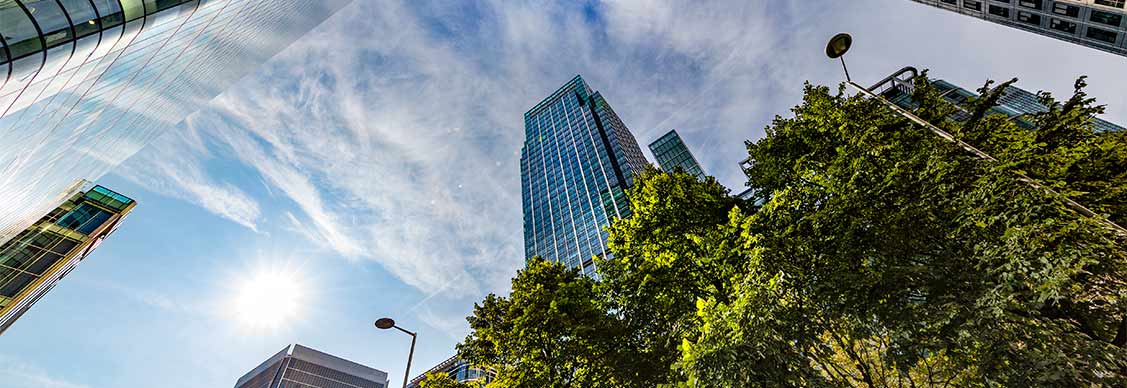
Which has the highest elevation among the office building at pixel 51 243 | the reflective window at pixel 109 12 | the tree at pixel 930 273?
the office building at pixel 51 243

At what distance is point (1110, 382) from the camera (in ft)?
19.4

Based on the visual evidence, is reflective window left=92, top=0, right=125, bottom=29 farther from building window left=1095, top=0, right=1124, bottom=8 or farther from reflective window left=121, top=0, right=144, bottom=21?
building window left=1095, top=0, right=1124, bottom=8

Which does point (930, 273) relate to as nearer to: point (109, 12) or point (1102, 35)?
point (109, 12)

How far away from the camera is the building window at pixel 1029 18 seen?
52.2 meters

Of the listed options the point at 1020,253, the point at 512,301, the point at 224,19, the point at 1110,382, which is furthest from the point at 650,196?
the point at 224,19

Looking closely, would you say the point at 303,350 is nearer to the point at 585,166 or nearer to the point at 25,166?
the point at 585,166

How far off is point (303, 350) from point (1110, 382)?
143277mm

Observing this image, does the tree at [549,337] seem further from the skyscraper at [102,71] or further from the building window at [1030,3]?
the building window at [1030,3]

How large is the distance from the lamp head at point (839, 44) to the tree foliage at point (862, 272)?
149 cm

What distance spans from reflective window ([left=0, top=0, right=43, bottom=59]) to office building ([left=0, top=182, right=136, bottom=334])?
49.1 m

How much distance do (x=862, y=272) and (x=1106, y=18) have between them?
69.0 m

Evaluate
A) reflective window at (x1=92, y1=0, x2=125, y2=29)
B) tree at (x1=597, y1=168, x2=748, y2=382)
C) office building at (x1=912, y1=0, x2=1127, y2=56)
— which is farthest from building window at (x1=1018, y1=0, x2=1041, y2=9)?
reflective window at (x1=92, y1=0, x2=125, y2=29)

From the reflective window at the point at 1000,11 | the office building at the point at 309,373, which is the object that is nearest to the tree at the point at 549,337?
the reflective window at the point at 1000,11

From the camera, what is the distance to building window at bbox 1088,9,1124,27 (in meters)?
42.9
